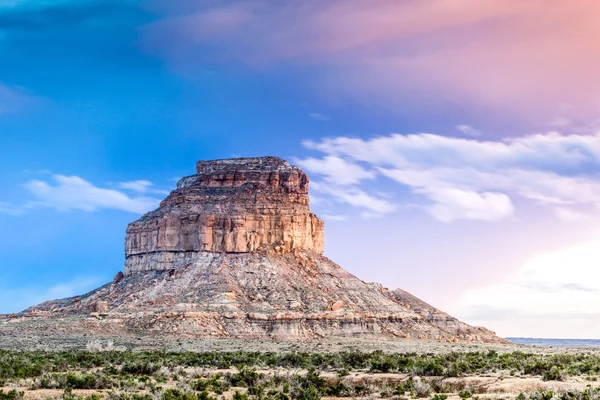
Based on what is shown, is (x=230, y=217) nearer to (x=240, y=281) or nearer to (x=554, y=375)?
(x=240, y=281)

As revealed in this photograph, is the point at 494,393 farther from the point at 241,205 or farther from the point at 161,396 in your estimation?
the point at 241,205

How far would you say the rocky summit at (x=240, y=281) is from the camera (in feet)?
245

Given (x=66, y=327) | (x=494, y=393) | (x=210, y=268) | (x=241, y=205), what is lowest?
(x=494, y=393)

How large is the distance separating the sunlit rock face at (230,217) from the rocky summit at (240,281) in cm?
12

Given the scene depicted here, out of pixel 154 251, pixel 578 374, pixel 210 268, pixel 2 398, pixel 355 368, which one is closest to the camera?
pixel 2 398

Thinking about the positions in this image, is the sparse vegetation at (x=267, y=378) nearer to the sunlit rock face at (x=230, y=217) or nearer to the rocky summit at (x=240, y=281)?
the rocky summit at (x=240, y=281)

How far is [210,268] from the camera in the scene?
85250mm

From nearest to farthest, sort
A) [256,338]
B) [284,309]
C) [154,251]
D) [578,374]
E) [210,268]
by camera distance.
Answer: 1. [578,374]
2. [256,338]
3. [284,309]
4. [210,268]
5. [154,251]

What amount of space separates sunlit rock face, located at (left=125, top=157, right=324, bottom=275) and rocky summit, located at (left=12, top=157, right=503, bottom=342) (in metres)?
0.12

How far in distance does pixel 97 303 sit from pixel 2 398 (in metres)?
55.8

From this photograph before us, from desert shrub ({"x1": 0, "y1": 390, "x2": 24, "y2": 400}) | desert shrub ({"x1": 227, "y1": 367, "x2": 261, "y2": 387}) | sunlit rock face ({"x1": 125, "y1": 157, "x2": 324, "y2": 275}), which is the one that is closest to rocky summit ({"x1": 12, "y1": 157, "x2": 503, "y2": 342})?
sunlit rock face ({"x1": 125, "y1": 157, "x2": 324, "y2": 275})

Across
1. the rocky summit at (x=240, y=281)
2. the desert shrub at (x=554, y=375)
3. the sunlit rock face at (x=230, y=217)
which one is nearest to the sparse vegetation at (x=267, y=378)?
the desert shrub at (x=554, y=375)

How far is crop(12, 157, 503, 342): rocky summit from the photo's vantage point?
245ft

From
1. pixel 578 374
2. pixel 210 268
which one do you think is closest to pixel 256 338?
pixel 210 268
